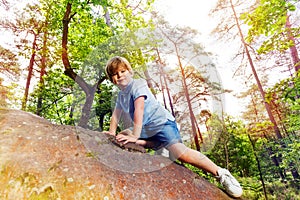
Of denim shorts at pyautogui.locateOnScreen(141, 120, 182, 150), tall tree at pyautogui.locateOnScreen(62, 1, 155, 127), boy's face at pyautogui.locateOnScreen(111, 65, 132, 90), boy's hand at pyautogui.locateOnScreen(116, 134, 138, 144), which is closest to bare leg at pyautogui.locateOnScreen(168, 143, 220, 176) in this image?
denim shorts at pyautogui.locateOnScreen(141, 120, 182, 150)

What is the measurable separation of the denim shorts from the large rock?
0.68 ft

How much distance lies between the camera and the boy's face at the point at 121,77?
8.31ft

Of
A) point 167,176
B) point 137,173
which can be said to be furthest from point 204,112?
point 137,173

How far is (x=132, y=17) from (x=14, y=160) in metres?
8.57

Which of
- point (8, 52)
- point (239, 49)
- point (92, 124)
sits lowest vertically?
point (92, 124)

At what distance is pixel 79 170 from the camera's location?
2.02 meters

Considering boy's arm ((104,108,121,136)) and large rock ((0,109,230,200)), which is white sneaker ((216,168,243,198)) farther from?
boy's arm ((104,108,121,136))

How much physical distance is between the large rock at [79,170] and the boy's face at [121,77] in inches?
29.3

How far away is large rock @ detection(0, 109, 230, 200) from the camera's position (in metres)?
1.86

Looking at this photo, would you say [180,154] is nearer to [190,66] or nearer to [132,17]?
[190,66]

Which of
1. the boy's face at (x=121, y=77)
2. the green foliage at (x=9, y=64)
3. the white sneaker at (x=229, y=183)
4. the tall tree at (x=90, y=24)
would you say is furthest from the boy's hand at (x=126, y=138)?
the green foliage at (x=9, y=64)

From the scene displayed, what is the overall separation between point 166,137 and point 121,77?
0.91m

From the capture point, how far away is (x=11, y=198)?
5.81 ft

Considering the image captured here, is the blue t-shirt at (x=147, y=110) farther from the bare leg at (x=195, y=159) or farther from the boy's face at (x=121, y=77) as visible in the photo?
the bare leg at (x=195, y=159)
